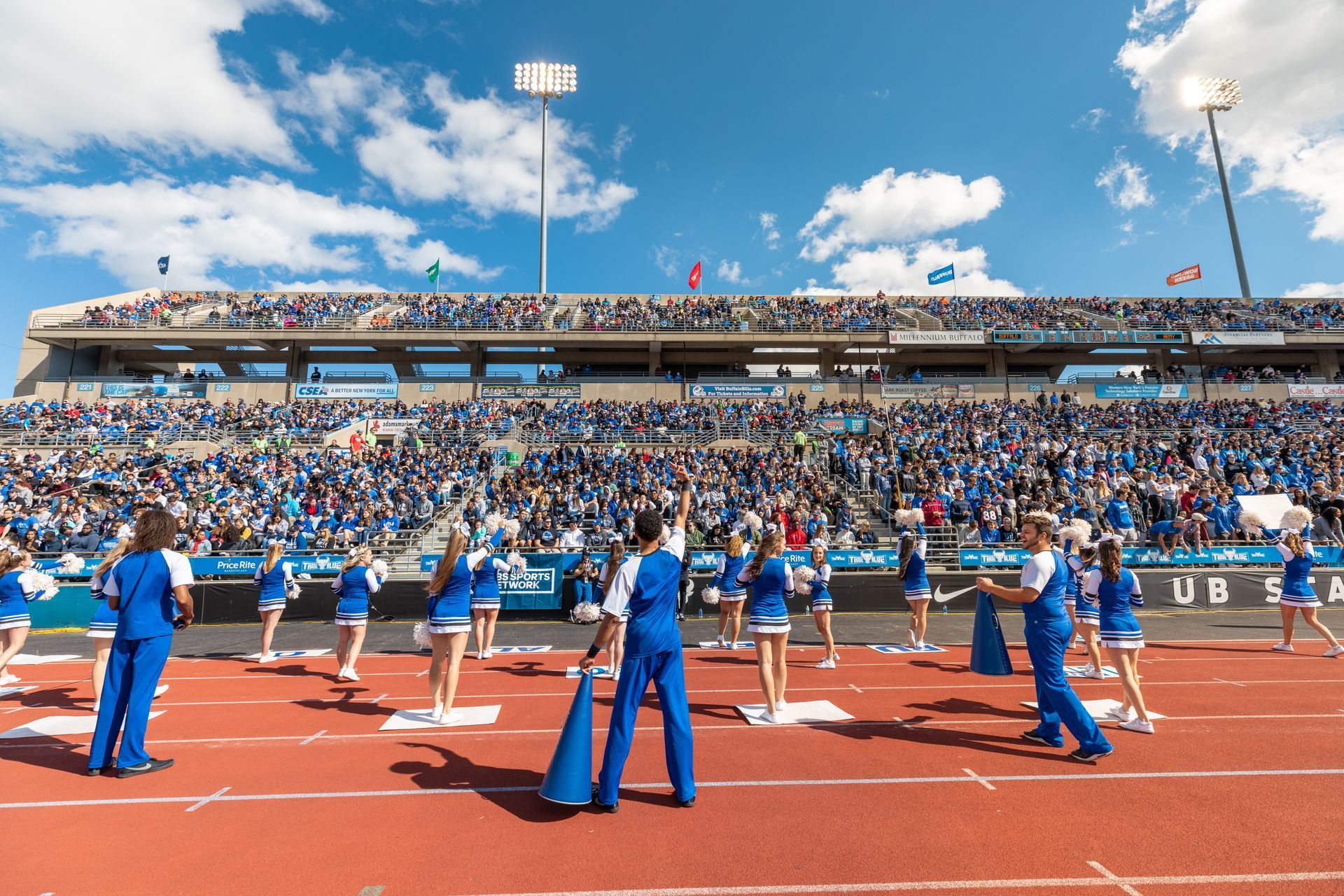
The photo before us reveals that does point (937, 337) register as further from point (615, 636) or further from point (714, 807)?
point (714, 807)

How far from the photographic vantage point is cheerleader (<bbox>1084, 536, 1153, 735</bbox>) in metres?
5.90

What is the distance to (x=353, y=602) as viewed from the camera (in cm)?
840

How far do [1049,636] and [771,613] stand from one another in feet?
8.23

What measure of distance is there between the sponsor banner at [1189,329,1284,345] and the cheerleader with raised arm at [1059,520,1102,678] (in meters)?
35.0

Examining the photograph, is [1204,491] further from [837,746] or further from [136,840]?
[136,840]

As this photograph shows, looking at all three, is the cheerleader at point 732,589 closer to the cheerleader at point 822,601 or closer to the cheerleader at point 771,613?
the cheerleader at point 822,601

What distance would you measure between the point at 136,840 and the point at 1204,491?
23.1 metres

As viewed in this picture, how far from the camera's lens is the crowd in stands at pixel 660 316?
3497 cm

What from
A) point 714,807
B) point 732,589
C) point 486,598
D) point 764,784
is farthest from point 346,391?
point 714,807

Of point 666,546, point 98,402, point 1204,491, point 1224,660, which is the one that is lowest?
point 1224,660

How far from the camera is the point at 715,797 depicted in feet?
14.8

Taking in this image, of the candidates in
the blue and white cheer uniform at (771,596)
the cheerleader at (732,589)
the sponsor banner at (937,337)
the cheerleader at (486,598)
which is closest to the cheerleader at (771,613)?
the blue and white cheer uniform at (771,596)

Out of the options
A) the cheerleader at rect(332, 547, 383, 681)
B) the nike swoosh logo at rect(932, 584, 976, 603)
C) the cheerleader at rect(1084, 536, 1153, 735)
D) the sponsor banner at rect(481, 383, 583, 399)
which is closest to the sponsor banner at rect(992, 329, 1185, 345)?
the nike swoosh logo at rect(932, 584, 976, 603)

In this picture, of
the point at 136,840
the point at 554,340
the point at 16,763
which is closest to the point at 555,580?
the point at 16,763
